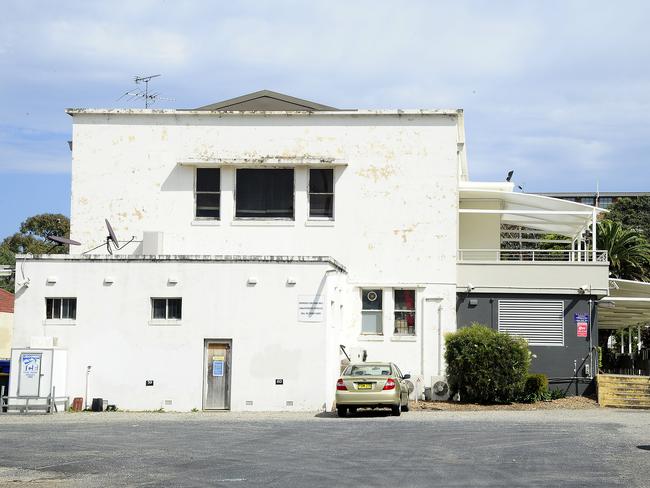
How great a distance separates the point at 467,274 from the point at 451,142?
444cm

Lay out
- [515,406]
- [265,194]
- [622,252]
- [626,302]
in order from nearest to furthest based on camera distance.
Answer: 1. [515,406]
2. [265,194]
3. [626,302]
4. [622,252]

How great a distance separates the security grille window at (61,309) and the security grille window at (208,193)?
6.02 metres

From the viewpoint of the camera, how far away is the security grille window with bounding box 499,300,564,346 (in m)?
34.1

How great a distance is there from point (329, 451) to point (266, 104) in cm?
2276

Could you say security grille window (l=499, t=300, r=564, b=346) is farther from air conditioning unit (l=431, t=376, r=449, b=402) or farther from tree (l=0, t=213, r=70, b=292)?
tree (l=0, t=213, r=70, b=292)

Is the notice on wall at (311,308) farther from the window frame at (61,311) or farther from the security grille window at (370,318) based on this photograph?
the window frame at (61,311)

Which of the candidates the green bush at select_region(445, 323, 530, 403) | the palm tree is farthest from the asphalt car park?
the palm tree

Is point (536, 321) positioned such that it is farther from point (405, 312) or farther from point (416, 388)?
point (416, 388)

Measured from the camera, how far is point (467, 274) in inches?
1356

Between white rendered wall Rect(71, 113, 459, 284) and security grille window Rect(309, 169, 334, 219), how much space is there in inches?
10.6

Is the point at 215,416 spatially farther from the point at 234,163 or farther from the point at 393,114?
the point at 393,114

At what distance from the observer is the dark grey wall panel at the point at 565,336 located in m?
33.6

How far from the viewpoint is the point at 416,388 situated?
32875 mm

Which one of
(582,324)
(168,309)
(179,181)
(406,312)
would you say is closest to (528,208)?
(582,324)
